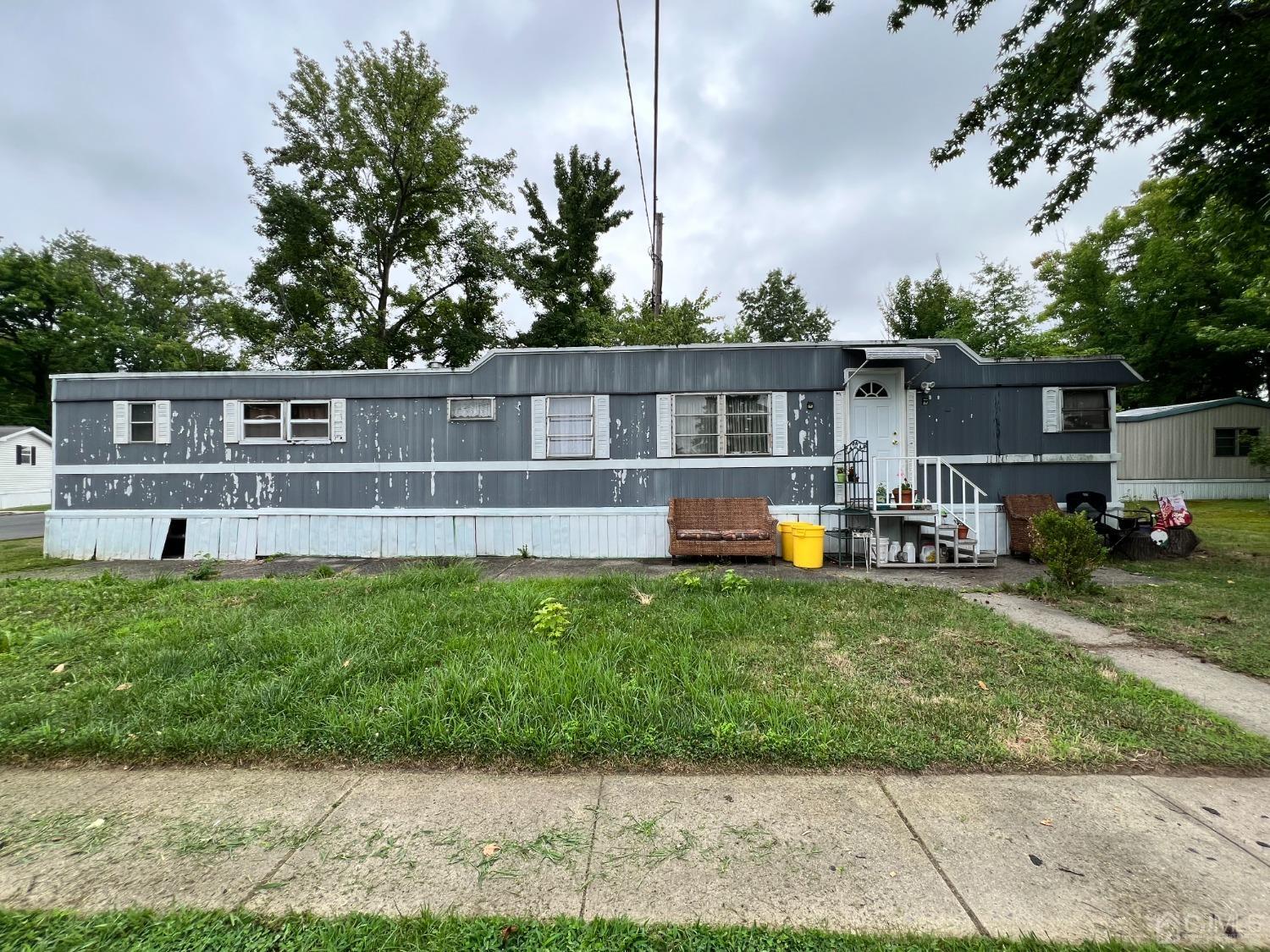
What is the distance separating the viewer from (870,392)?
28.1ft

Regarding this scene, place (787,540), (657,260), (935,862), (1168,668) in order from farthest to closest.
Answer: (657,260) → (787,540) → (1168,668) → (935,862)

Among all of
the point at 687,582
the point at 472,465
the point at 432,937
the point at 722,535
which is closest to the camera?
the point at 432,937

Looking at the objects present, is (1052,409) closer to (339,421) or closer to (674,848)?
(674,848)

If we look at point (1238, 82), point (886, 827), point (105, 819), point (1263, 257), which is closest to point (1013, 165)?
point (1238, 82)

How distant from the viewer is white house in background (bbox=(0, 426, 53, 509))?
23469 millimetres

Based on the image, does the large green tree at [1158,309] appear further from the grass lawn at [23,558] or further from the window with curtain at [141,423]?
the grass lawn at [23,558]

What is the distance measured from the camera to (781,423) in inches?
336

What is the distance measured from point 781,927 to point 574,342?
67.9 feet

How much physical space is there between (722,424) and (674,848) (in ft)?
23.6

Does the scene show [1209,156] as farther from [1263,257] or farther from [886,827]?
[886,827]

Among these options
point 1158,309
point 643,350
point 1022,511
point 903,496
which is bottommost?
point 1022,511

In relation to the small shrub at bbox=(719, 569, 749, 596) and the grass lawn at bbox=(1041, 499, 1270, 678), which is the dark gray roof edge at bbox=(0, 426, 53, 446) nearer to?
the small shrub at bbox=(719, 569, 749, 596)

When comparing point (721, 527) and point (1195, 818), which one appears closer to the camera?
point (1195, 818)

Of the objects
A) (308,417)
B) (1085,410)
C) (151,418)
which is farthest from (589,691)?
(151,418)
